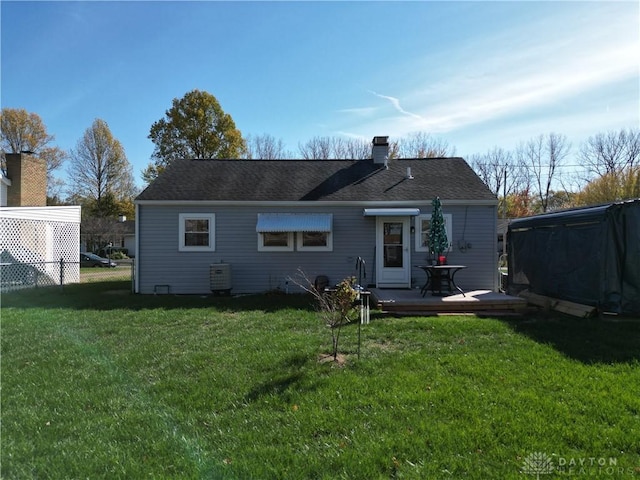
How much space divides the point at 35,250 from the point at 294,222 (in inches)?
436

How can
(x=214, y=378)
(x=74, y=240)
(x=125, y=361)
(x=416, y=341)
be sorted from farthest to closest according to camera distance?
(x=74, y=240)
(x=416, y=341)
(x=125, y=361)
(x=214, y=378)

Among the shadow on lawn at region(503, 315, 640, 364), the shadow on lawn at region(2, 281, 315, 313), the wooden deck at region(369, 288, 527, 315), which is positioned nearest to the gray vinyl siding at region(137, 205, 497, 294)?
the shadow on lawn at region(2, 281, 315, 313)

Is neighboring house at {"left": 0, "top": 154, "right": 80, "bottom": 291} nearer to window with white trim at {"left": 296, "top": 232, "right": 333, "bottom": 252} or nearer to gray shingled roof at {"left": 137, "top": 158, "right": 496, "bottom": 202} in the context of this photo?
gray shingled roof at {"left": 137, "top": 158, "right": 496, "bottom": 202}

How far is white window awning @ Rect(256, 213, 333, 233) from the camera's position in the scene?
1158 centimetres

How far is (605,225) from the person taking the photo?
8.16m

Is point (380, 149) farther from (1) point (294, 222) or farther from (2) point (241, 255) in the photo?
(2) point (241, 255)

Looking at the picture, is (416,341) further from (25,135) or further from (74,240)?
(25,135)

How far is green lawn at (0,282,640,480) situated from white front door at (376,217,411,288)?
4.68 m

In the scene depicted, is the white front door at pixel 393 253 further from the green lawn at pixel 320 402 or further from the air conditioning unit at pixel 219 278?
the green lawn at pixel 320 402

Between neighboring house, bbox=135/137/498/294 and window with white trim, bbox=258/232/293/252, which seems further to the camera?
window with white trim, bbox=258/232/293/252

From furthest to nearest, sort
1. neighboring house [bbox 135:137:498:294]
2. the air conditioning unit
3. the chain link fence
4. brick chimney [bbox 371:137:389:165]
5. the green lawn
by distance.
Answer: brick chimney [bbox 371:137:389:165] → the chain link fence → neighboring house [bbox 135:137:498:294] → the air conditioning unit → the green lawn

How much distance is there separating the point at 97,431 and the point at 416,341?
442cm

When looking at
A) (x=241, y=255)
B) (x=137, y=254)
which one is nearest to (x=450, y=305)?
(x=241, y=255)

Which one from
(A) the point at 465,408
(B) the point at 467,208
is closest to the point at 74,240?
(B) the point at 467,208
